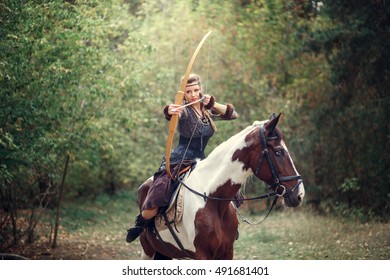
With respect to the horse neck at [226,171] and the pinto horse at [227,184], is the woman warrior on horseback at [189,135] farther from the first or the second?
the horse neck at [226,171]

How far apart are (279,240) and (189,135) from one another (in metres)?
5.52

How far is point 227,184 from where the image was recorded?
5121mm

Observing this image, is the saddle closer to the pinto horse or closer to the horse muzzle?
the pinto horse

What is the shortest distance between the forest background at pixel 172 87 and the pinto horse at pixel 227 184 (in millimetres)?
2695

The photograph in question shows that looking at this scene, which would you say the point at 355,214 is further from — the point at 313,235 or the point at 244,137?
the point at 244,137

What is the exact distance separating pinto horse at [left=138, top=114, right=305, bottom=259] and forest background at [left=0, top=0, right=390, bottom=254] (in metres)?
2.70

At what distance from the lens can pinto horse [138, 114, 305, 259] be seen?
490cm

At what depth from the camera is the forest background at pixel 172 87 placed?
808cm

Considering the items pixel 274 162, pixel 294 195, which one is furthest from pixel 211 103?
pixel 294 195

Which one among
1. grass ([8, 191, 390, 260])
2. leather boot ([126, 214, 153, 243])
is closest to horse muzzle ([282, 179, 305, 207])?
leather boot ([126, 214, 153, 243])

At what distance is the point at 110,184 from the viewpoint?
18.3m

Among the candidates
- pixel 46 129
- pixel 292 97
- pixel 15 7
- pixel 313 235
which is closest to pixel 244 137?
pixel 15 7

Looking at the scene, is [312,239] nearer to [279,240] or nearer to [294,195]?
[279,240]

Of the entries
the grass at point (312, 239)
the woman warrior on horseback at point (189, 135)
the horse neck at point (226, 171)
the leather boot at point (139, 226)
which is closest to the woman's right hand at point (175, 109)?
the woman warrior on horseback at point (189, 135)
